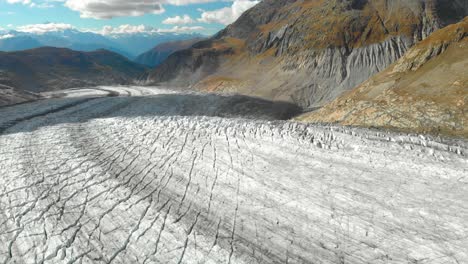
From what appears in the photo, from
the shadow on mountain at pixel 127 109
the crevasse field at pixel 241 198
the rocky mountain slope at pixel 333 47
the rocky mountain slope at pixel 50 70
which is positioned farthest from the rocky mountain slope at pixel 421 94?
the rocky mountain slope at pixel 50 70

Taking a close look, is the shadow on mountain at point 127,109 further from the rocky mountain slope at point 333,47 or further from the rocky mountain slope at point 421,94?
the rocky mountain slope at point 333,47

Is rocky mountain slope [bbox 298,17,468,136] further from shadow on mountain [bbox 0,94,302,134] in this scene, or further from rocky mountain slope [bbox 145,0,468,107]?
rocky mountain slope [bbox 145,0,468,107]

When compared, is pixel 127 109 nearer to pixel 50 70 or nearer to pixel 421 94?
pixel 421 94

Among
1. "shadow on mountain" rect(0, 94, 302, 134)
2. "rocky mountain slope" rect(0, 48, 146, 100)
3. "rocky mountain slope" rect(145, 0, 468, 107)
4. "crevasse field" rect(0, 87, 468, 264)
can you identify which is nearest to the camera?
"crevasse field" rect(0, 87, 468, 264)

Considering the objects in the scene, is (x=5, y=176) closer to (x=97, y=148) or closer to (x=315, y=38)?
(x=97, y=148)

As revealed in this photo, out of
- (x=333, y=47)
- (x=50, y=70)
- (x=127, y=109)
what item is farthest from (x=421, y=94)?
(x=50, y=70)

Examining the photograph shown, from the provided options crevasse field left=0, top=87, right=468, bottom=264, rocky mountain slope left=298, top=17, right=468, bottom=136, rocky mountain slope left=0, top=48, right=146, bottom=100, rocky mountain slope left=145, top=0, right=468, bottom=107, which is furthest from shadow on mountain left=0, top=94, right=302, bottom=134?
rocky mountain slope left=0, top=48, right=146, bottom=100
